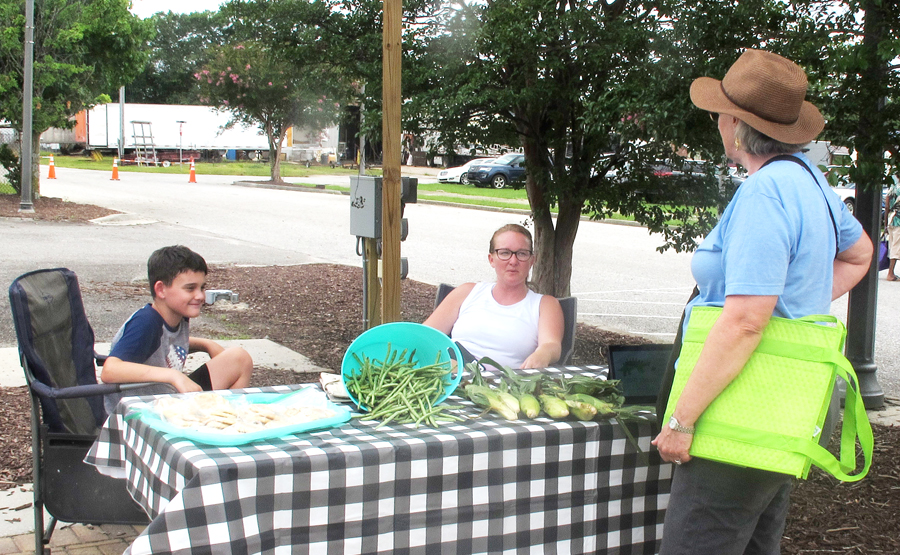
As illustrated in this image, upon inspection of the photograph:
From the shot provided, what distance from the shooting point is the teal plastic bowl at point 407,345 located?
Answer: 9.37 ft

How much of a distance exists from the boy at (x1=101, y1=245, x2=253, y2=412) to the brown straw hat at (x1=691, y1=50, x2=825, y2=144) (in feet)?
6.85

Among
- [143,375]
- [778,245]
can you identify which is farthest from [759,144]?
[143,375]

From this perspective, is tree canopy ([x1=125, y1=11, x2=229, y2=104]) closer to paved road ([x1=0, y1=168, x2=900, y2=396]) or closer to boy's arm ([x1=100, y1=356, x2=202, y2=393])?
paved road ([x1=0, y1=168, x2=900, y2=396])

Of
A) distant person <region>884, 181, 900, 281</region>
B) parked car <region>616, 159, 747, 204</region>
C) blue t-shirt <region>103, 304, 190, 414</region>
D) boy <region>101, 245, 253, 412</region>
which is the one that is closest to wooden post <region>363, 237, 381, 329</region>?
parked car <region>616, 159, 747, 204</region>

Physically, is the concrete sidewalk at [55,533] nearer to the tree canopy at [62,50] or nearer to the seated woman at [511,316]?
the seated woman at [511,316]

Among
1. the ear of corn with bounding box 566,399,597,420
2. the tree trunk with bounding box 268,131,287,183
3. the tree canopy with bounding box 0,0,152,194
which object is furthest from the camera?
the tree trunk with bounding box 268,131,287,183

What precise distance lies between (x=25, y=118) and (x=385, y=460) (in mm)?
15365

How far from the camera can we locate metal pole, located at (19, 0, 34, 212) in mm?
15008

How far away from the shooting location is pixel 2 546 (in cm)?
334

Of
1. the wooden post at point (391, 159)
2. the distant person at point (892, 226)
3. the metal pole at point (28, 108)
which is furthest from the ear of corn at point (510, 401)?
the metal pole at point (28, 108)

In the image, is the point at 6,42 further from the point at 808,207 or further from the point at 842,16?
the point at 808,207

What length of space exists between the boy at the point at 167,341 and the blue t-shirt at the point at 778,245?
1.95 m

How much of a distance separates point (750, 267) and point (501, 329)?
212 centimetres

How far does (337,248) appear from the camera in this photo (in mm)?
13875
